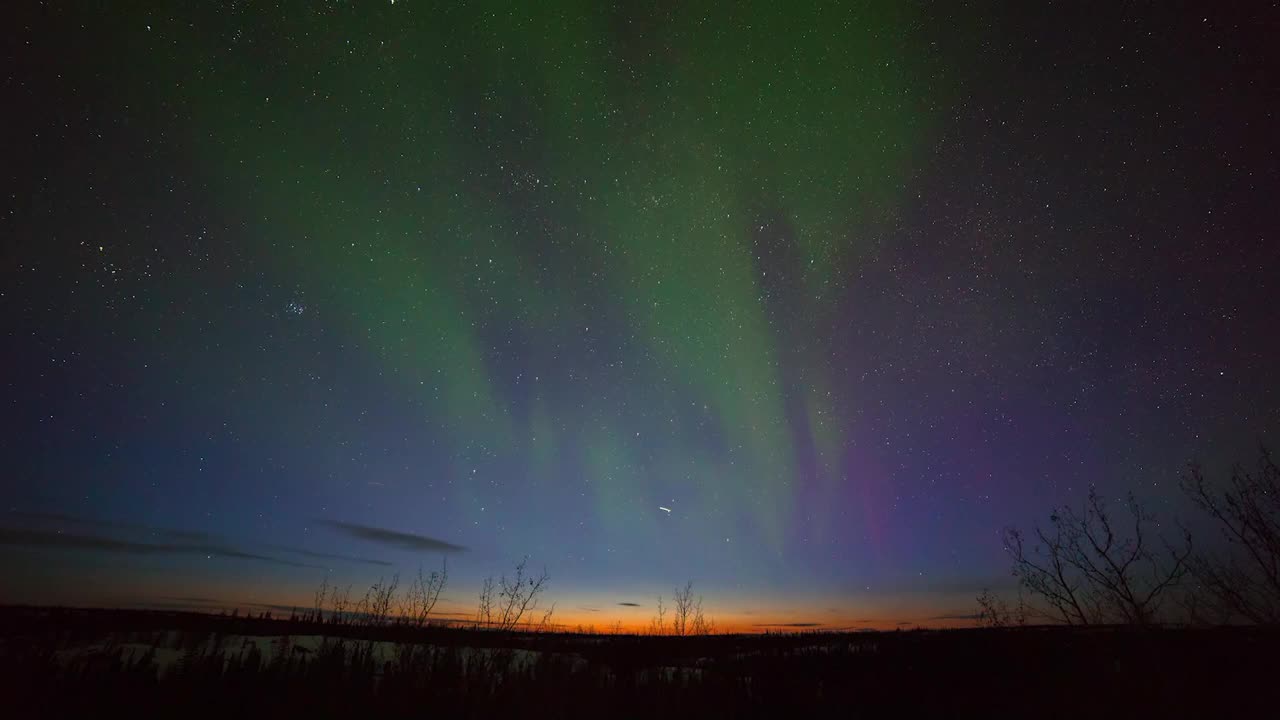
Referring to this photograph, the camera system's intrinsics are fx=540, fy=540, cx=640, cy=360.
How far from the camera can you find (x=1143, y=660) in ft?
48.9

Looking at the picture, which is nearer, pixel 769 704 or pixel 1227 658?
pixel 769 704

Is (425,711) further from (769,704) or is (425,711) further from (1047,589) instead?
→ (1047,589)

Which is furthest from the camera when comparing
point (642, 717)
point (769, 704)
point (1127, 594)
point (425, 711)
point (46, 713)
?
point (1127, 594)

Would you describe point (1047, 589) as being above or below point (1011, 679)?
above

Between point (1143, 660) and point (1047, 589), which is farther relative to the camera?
point (1047, 589)

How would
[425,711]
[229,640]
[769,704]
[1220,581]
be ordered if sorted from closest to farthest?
[425,711] → [769,704] → [1220,581] → [229,640]

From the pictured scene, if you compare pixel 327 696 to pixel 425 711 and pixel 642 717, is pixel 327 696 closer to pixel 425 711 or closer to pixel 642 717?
pixel 425 711

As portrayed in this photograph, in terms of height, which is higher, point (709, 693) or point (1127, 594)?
point (1127, 594)

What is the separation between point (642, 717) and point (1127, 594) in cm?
2090

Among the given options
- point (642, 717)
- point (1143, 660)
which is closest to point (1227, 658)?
point (1143, 660)

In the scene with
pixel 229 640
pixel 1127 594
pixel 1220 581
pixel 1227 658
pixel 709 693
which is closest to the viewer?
pixel 709 693

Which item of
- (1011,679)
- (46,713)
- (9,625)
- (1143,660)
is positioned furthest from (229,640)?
(1143,660)

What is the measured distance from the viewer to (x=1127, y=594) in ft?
64.0

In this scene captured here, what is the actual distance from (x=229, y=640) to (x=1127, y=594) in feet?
120
